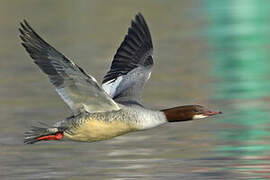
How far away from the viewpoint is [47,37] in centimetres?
2772

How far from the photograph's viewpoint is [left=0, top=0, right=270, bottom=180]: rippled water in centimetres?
1149

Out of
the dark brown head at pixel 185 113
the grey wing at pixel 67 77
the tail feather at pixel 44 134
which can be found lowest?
the tail feather at pixel 44 134

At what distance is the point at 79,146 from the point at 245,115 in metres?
3.00

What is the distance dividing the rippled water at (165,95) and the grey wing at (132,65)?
2.64 feet

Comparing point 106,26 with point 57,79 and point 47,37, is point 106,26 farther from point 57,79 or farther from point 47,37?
point 57,79

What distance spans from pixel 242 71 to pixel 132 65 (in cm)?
774

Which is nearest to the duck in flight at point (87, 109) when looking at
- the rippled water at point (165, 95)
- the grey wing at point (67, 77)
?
the grey wing at point (67, 77)

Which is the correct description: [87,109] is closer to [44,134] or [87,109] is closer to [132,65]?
[44,134]

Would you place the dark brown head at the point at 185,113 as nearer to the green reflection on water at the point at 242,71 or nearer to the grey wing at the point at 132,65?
the grey wing at the point at 132,65

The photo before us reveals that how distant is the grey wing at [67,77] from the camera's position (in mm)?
10242

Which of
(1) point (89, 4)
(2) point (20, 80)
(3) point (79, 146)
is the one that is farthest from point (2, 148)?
(1) point (89, 4)

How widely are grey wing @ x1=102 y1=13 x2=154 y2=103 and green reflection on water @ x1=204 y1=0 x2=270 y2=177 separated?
1.33 meters

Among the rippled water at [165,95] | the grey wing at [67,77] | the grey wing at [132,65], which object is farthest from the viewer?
the grey wing at [132,65]

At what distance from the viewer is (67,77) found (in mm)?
10516
